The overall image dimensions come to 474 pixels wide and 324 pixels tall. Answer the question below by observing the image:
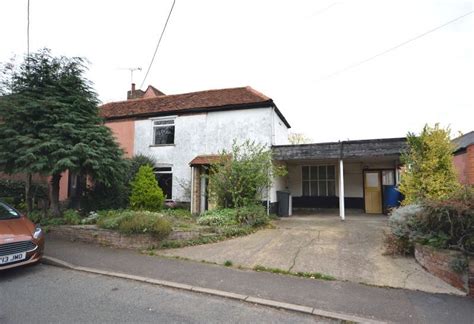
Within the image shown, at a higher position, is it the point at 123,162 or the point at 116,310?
the point at 123,162

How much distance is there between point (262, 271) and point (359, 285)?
1806 millimetres

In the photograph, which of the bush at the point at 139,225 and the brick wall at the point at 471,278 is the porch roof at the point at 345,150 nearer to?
the bush at the point at 139,225

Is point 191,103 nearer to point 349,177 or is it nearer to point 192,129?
point 192,129

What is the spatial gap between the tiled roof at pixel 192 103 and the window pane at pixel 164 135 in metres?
0.79

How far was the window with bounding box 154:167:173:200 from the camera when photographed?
45.5 ft

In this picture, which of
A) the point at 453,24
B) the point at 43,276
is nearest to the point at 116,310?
the point at 43,276

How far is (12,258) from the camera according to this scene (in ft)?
17.0

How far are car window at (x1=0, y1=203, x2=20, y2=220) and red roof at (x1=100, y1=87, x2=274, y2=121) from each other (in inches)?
336

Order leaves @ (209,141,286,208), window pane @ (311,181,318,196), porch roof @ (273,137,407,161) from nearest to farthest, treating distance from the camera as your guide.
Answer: leaves @ (209,141,286,208)
porch roof @ (273,137,407,161)
window pane @ (311,181,318,196)

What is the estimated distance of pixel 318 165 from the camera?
50.3ft

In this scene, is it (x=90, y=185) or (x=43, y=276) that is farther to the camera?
(x=90, y=185)

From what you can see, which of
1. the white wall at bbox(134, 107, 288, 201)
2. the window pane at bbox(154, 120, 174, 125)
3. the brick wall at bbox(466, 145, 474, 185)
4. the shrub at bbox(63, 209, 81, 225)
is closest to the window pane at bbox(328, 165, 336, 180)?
the white wall at bbox(134, 107, 288, 201)

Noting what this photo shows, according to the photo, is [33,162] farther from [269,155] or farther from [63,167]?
[269,155]

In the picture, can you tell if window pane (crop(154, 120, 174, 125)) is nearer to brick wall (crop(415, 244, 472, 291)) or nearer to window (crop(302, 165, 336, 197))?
window (crop(302, 165, 336, 197))
